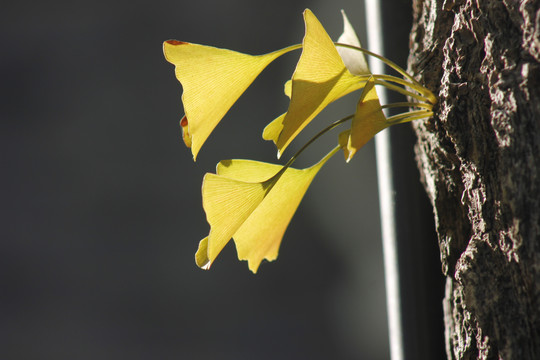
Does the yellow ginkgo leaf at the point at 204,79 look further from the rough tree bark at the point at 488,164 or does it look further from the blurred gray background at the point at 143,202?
the blurred gray background at the point at 143,202

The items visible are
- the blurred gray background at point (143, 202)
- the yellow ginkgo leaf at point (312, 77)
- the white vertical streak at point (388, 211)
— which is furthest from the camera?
the blurred gray background at point (143, 202)

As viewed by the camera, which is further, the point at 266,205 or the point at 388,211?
the point at 388,211

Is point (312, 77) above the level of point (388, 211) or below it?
above

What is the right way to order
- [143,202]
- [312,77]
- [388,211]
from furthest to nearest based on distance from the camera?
[143,202]
[388,211]
[312,77]

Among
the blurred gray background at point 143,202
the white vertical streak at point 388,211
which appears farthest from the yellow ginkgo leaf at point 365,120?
the blurred gray background at point 143,202

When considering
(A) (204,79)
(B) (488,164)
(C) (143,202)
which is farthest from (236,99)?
(C) (143,202)

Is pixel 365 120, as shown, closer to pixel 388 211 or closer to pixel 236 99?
pixel 236 99
